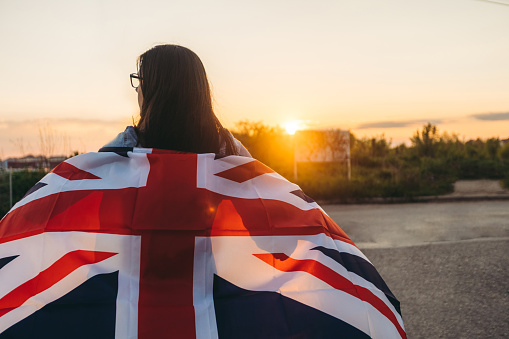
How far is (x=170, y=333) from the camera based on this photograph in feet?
4.80

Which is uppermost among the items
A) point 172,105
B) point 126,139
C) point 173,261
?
point 172,105

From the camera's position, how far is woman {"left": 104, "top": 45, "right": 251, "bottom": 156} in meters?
2.00

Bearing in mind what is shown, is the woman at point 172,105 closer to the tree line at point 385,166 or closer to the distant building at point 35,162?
the tree line at point 385,166

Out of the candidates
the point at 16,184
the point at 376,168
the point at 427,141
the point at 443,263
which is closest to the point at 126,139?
the point at 443,263

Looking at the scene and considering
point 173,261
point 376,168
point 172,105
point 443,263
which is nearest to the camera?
point 173,261

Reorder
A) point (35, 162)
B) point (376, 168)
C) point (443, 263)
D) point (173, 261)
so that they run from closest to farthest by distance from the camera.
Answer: point (173, 261) < point (443, 263) < point (35, 162) < point (376, 168)

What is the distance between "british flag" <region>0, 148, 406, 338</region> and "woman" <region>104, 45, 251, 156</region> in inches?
5.2

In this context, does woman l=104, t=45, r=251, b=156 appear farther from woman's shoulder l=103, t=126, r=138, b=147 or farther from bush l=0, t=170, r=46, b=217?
bush l=0, t=170, r=46, b=217

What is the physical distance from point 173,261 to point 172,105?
78cm

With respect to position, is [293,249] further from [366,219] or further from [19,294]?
[366,219]

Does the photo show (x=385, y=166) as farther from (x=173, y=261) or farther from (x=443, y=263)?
(x=173, y=261)

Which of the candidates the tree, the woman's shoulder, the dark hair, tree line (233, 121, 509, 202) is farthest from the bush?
the tree

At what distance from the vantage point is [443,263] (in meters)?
5.04

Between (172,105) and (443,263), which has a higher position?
(172,105)
